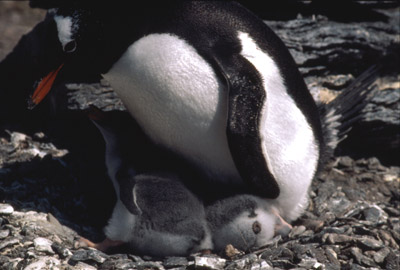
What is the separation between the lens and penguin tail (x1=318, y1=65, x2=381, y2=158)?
9.25ft

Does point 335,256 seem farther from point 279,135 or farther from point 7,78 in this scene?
point 7,78

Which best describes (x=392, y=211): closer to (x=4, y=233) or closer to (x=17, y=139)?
(x=4, y=233)

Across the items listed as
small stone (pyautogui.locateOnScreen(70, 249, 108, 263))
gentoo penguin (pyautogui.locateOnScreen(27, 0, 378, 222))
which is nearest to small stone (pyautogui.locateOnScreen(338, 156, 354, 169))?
gentoo penguin (pyautogui.locateOnScreen(27, 0, 378, 222))

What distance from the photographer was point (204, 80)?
88.8 inches

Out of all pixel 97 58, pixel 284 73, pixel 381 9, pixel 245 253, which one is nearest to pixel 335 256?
pixel 245 253

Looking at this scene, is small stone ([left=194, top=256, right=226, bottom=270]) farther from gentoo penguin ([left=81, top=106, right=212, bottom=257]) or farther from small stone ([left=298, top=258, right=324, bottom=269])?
small stone ([left=298, top=258, right=324, bottom=269])

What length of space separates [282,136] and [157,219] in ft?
2.14

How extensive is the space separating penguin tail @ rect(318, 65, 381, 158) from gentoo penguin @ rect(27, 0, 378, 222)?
0.38 m

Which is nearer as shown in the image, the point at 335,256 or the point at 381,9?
the point at 335,256

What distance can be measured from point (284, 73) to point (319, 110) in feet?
1.66

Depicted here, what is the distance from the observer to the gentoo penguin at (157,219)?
228 centimetres

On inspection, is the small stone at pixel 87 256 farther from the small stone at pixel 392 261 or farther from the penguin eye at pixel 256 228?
the small stone at pixel 392 261

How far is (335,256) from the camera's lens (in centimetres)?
221

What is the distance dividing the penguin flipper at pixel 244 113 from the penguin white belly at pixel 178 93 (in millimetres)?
73
